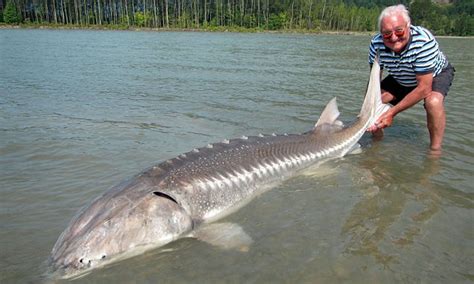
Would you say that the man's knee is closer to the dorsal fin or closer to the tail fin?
the tail fin

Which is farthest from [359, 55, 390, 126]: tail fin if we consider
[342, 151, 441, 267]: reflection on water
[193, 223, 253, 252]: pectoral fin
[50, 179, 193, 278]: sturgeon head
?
[50, 179, 193, 278]: sturgeon head

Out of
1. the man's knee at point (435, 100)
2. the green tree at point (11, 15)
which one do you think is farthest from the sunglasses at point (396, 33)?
the green tree at point (11, 15)

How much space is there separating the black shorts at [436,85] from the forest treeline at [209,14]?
7697 cm

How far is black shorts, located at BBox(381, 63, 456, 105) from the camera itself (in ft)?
17.8

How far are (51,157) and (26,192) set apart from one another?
106 centimetres

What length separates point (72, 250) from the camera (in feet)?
8.94

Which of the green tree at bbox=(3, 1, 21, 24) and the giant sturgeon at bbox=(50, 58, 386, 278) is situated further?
the green tree at bbox=(3, 1, 21, 24)

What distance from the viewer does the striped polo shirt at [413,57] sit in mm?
5078

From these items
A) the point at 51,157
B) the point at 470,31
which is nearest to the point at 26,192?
the point at 51,157

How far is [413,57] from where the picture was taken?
514 centimetres

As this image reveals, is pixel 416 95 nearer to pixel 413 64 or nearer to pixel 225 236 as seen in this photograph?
pixel 413 64

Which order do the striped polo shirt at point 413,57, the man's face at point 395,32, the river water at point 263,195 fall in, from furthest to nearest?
the striped polo shirt at point 413,57, the man's face at point 395,32, the river water at point 263,195

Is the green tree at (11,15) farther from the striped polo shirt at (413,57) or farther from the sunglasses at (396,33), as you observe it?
the sunglasses at (396,33)

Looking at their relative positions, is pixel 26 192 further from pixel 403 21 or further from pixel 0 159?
pixel 403 21
